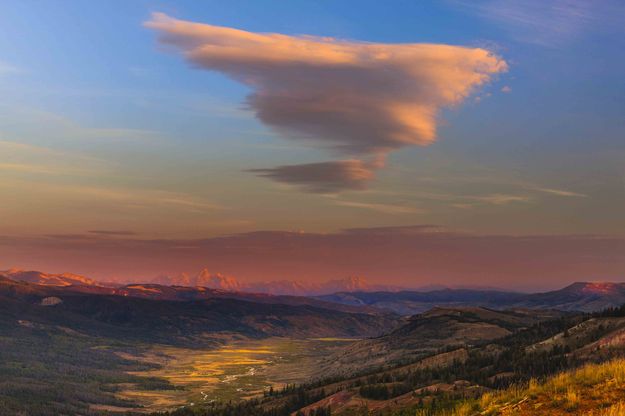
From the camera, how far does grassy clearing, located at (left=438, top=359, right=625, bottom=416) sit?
1109 inches

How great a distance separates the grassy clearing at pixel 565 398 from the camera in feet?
92.4

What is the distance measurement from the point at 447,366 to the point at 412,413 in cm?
7190

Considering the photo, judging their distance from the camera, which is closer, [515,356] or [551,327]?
[515,356]

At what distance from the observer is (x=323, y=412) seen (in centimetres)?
9219

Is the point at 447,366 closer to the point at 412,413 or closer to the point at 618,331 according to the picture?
the point at 618,331

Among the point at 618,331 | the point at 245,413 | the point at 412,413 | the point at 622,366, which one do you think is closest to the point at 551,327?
the point at 618,331

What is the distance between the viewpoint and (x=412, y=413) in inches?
2263

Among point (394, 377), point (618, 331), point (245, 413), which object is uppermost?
point (618, 331)

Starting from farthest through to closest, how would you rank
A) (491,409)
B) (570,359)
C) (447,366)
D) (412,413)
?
(447,366) → (570,359) → (412,413) → (491,409)

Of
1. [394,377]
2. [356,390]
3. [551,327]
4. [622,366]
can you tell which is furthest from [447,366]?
[622,366]

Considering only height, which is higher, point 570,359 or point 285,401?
point 570,359

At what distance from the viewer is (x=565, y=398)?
95.8ft

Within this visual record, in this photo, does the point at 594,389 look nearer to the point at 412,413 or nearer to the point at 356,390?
the point at 412,413

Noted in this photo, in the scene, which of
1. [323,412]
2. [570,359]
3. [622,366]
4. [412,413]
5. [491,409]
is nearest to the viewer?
[491,409]
